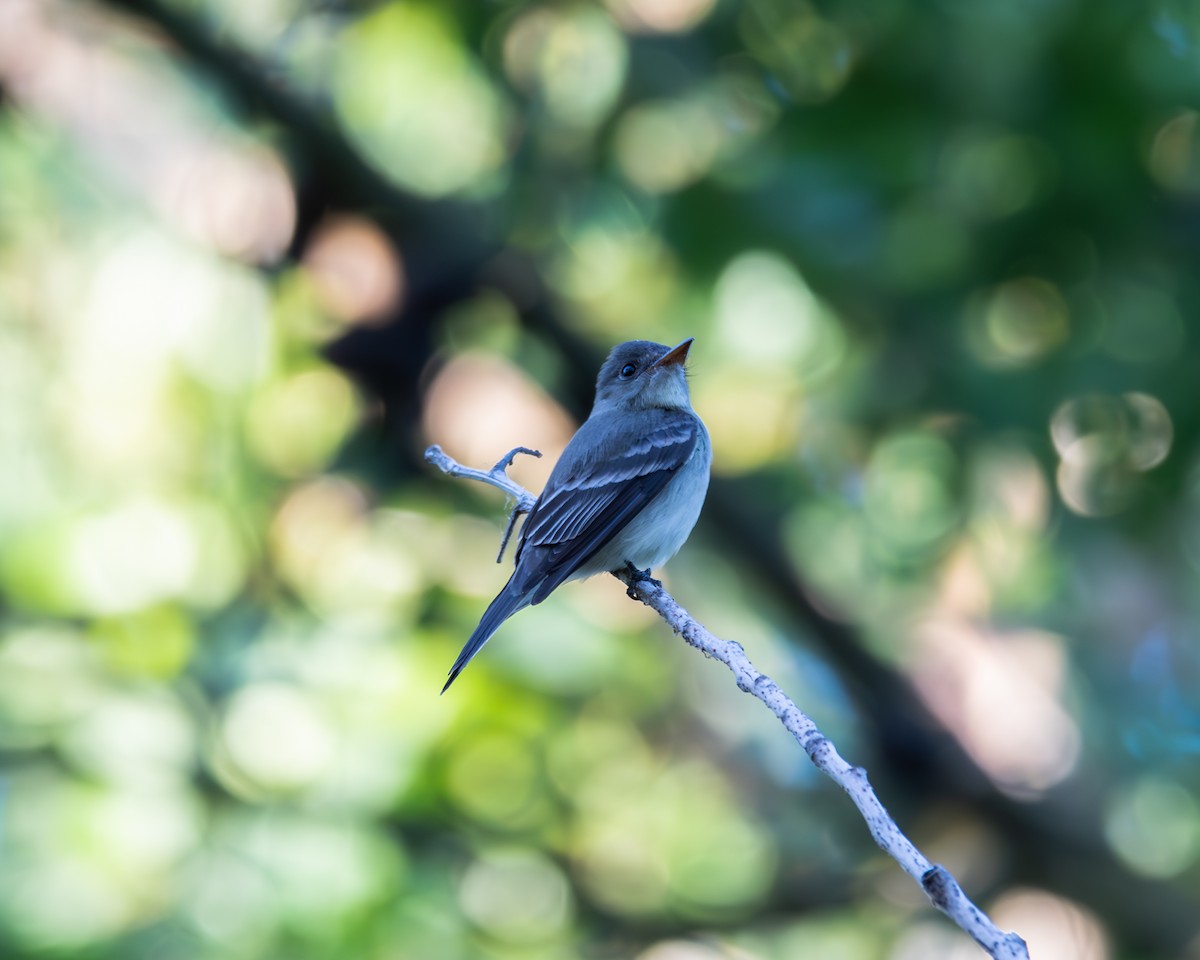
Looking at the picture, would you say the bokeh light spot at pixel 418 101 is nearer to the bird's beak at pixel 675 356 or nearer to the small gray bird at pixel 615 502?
the bird's beak at pixel 675 356

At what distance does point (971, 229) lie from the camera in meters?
5.06

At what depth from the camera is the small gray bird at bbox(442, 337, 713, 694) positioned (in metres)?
4.07

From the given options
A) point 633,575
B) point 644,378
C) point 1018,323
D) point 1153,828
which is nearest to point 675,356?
point 644,378

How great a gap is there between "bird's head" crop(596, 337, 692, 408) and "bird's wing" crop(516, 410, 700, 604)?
0.25m

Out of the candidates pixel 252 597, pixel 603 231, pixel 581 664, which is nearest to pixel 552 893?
pixel 581 664

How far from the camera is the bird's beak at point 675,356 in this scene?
4.56 m

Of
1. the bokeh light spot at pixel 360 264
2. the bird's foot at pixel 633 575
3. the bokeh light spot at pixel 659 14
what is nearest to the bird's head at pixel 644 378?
the bird's foot at pixel 633 575

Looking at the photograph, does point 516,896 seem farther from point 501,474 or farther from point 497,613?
point 501,474

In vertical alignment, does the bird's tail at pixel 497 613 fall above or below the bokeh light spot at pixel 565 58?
below

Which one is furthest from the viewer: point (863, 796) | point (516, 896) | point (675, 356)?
point (516, 896)

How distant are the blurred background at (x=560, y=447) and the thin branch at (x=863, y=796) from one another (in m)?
2.12

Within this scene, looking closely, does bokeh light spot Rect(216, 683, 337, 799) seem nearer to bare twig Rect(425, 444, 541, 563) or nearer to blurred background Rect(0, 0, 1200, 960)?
blurred background Rect(0, 0, 1200, 960)

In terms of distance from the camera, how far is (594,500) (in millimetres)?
4293

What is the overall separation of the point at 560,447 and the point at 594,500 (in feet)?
6.10
